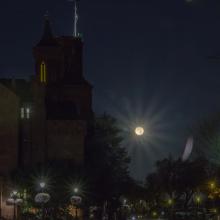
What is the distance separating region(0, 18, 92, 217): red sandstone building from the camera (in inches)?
4402

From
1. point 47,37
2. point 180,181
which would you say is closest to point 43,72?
point 47,37

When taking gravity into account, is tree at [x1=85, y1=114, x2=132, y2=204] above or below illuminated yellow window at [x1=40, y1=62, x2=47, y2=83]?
below

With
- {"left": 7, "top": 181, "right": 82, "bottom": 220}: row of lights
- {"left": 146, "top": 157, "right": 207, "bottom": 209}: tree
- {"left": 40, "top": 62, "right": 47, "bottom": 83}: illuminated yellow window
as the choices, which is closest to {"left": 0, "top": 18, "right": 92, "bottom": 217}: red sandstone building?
{"left": 40, "top": 62, "right": 47, "bottom": 83}: illuminated yellow window

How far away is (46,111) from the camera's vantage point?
121 metres

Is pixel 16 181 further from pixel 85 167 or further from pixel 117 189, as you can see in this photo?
pixel 117 189

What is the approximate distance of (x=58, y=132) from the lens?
11906 cm

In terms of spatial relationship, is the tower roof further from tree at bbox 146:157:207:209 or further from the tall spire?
tree at bbox 146:157:207:209

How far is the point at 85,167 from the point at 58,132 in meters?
13.1

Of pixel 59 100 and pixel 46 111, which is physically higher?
pixel 59 100

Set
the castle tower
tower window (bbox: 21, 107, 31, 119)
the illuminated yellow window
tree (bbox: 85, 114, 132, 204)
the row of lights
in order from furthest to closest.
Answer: the illuminated yellow window, the castle tower, tower window (bbox: 21, 107, 31, 119), tree (bbox: 85, 114, 132, 204), the row of lights

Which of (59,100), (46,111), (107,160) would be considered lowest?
(107,160)

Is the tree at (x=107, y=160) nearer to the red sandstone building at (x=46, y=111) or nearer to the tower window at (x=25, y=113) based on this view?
the red sandstone building at (x=46, y=111)

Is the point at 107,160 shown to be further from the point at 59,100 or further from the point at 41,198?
the point at 41,198

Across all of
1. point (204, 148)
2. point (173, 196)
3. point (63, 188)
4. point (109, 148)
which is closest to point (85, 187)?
point (63, 188)
